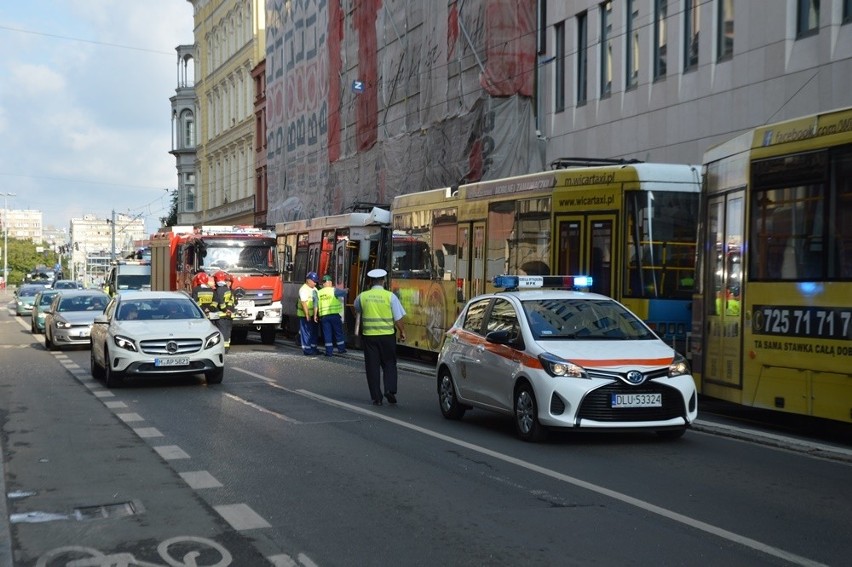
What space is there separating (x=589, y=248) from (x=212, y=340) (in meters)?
6.07

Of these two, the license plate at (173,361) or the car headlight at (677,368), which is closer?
the car headlight at (677,368)

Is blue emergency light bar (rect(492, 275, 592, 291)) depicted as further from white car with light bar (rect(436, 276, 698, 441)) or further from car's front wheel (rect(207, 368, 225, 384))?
car's front wheel (rect(207, 368, 225, 384))

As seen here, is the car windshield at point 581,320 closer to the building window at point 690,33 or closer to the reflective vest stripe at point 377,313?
the reflective vest stripe at point 377,313

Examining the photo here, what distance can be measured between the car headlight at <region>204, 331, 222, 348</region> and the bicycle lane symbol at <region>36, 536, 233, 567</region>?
1124 cm

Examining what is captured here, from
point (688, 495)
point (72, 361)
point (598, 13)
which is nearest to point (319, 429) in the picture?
point (688, 495)

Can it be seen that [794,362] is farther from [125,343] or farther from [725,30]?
[725,30]

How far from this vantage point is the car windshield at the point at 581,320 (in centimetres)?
1231

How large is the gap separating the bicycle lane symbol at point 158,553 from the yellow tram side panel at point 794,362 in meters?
6.68

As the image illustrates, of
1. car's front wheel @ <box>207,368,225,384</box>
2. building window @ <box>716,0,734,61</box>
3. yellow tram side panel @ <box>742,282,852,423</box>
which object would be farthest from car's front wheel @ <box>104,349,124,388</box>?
building window @ <box>716,0,734,61</box>

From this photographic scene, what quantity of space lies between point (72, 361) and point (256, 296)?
6424mm

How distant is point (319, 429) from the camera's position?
1305 centimetres

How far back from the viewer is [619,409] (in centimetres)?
1141

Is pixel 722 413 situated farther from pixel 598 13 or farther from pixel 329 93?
pixel 329 93

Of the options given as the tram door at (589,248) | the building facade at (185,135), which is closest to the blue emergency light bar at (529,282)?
the tram door at (589,248)
